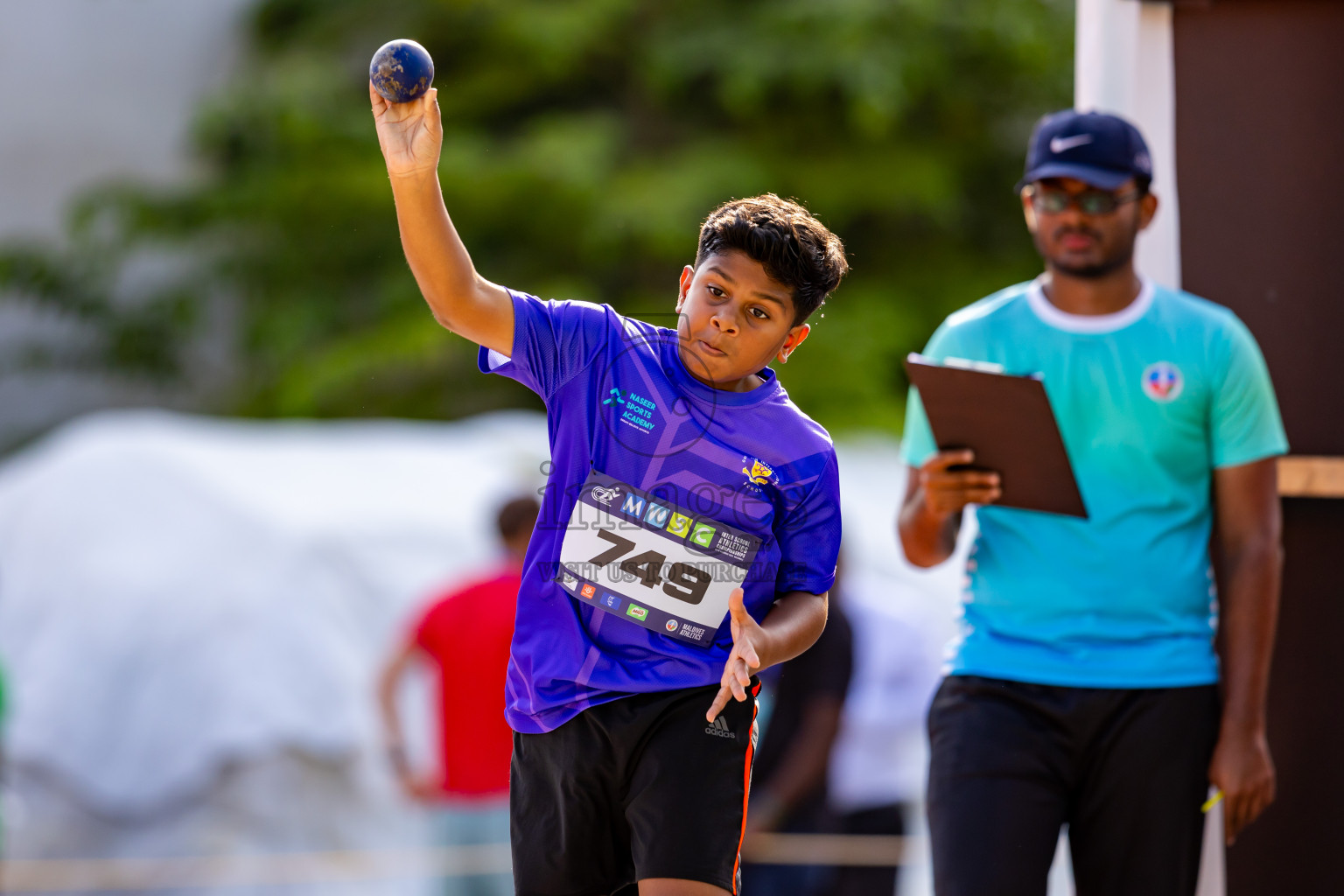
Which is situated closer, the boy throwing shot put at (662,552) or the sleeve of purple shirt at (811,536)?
the boy throwing shot put at (662,552)

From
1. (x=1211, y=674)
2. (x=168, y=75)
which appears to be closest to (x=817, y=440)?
(x=1211, y=674)

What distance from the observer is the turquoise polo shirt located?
290 cm

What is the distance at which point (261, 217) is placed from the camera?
35.7 ft

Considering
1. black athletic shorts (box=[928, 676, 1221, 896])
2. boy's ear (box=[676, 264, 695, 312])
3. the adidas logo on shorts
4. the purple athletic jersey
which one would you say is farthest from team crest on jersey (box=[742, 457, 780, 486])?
black athletic shorts (box=[928, 676, 1221, 896])

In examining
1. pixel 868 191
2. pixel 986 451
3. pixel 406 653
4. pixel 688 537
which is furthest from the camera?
pixel 868 191

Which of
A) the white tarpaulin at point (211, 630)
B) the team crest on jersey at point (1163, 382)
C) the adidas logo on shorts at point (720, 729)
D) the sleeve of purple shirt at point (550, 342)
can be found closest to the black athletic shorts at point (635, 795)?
the adidas logo on shorts at point (720, 729)

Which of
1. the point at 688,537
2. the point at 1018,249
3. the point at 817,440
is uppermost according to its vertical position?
the point at 1018,249

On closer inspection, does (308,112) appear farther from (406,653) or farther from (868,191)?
(406,653)

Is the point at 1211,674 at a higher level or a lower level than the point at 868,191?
lower

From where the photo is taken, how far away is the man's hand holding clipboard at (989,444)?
2.82 m

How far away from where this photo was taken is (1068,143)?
3.05 metres

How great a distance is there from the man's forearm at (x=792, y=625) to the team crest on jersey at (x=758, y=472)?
0.19 m

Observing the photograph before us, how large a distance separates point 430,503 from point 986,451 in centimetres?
513

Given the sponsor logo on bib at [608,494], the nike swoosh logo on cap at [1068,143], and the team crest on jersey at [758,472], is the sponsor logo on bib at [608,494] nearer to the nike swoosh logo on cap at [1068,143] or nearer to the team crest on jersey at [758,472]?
the team crest on jersey at [758,472]
